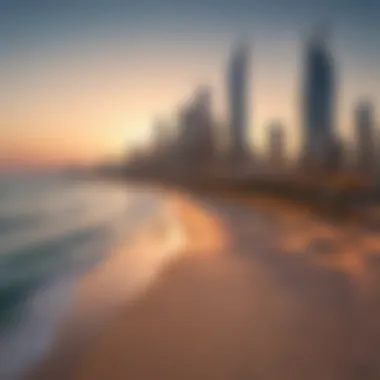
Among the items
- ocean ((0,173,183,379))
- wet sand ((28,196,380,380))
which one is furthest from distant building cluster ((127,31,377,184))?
ocean ((0,173,183,379))

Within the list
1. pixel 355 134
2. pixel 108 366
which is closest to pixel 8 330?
pixel 108 366

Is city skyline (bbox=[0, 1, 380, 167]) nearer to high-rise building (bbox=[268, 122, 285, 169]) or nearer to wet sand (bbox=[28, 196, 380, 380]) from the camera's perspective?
high-rise building (bbox=[268, 122, 285, 169])

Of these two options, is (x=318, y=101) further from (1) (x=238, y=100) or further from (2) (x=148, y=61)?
(2) (x=148, y=61)

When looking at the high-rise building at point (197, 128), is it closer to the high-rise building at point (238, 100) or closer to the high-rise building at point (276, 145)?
the high-rise building at point (238, 100)

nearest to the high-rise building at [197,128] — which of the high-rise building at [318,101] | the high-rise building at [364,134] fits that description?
the high-rise building at [318,101]

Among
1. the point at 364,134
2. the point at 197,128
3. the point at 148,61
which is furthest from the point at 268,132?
the point at 148,61
